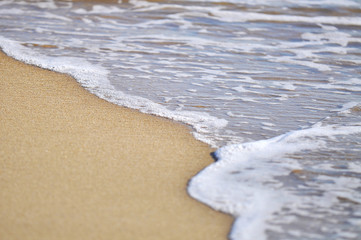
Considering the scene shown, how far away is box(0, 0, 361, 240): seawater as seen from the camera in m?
2.54

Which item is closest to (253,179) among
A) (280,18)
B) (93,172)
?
(93,172)

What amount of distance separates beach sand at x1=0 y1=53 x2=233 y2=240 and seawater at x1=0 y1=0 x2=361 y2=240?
0.48ft

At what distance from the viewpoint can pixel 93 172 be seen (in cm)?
272

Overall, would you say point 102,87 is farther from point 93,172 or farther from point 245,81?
point 93,172

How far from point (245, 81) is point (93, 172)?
2.11 meters

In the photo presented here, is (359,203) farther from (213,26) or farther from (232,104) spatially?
(213,26)

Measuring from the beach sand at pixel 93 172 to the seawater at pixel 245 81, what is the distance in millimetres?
145

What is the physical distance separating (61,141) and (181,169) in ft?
2.51

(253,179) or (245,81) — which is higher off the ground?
(245,81)

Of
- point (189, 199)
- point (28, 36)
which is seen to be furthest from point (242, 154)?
point (28, 36)

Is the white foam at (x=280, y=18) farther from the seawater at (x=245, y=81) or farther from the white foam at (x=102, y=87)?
the white foam at (x=102, y=87)

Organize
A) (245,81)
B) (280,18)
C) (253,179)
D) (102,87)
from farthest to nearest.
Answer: (280,18), (245,81), (102,87), (253,179)

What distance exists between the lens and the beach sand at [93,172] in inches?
88.9

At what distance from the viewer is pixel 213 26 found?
690 centimetres
